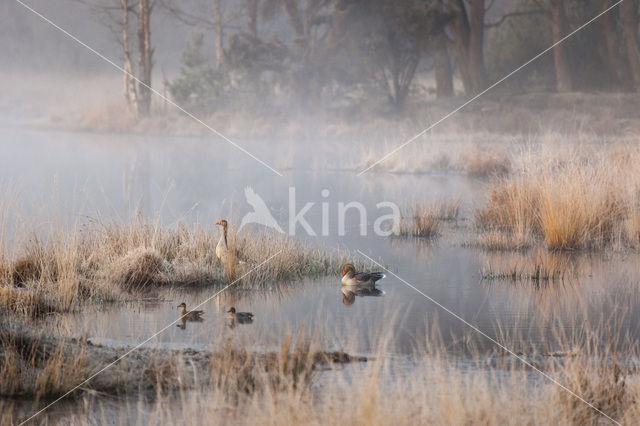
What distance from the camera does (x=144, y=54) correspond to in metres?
34.7

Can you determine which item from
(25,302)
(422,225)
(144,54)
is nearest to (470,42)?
(144,54)

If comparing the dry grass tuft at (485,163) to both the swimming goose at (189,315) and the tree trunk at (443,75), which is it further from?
the swimming goose at (189,315)

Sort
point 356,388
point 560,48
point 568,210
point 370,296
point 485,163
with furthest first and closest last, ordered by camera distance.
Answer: point 560,48, point 485,163, point 568,210, point 370,296, point 356,388

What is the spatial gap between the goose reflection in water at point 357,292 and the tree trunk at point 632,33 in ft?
85.6

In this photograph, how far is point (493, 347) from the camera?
653 centimetres

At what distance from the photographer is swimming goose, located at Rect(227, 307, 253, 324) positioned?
734 centimetres

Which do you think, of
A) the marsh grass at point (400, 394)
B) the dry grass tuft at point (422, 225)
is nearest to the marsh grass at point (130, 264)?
the dry grass tuft at point (422, 225)

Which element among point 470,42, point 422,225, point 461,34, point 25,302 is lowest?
point 25,302

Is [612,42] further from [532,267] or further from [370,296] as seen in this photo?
[370,296]

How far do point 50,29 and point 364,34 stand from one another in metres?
30.0

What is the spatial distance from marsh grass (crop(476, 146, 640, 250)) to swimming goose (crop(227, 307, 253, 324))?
499 cm

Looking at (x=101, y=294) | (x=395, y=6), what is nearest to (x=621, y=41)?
(x=395, y=6)

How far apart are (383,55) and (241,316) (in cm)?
2869

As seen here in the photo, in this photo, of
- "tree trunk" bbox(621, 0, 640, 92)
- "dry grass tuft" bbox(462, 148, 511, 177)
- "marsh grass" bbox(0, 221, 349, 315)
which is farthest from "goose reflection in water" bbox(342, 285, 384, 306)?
"tree trunk" bbox(621, 0, 640, 92)
